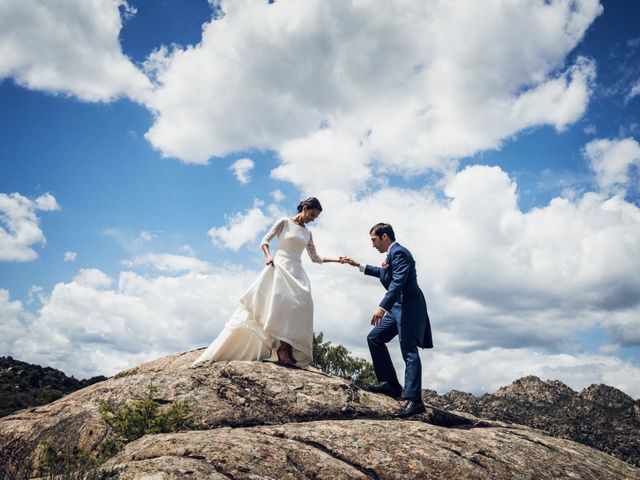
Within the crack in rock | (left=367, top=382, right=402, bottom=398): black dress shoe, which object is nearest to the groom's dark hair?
(left=367, top=382, right=402, bottom=398): black dress shoe

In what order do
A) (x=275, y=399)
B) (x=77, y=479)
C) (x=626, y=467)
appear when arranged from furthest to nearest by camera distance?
(x=275, y=399) < (x=626, y=467) < (x=77, y=479)

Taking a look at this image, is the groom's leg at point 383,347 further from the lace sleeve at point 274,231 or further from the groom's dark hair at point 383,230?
the lace sleeve at point 274,231

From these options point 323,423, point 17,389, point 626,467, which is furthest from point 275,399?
point 17,389

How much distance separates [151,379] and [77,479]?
437cm

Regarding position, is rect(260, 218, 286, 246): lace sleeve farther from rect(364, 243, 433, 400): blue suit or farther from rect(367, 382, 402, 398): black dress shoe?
rect(367, 382, 402, 398): black dress shoe

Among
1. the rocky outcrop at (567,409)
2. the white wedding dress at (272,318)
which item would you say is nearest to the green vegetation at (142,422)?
the white wedding dress at (272,318)

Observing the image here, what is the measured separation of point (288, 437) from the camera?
273 inches

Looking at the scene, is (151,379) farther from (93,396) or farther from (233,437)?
(233,437)

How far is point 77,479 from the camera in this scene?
16.5 feet

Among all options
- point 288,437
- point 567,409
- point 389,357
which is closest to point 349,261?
point 389,357

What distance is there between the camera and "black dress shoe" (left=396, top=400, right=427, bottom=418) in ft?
28.9

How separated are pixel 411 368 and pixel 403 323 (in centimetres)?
90

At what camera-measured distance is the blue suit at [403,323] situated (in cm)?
908

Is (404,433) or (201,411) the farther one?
(201,411)
